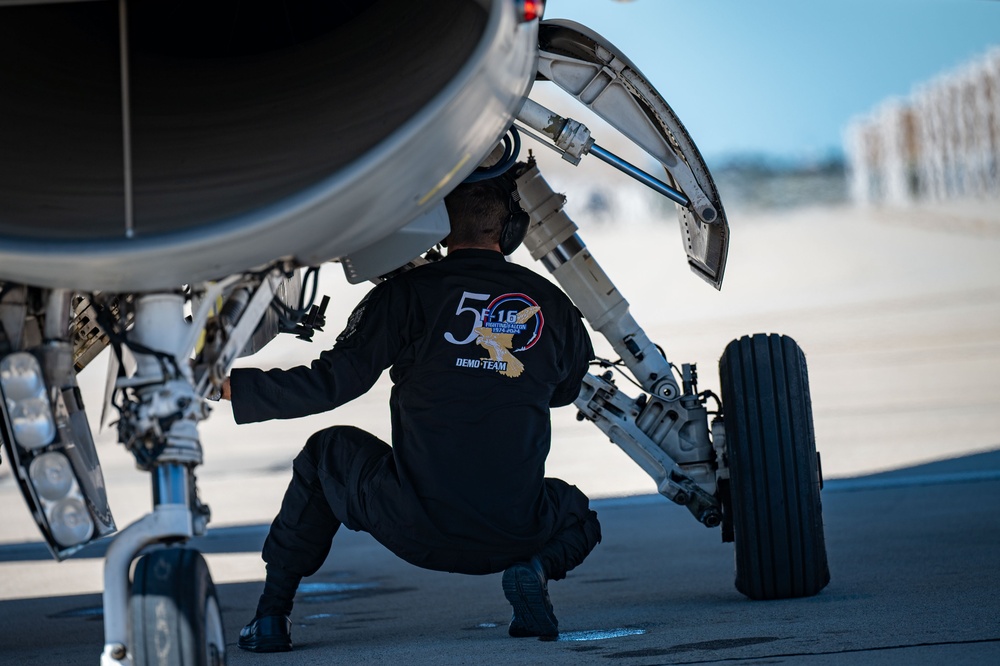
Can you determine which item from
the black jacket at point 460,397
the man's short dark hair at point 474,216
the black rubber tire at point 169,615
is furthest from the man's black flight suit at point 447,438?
the black rubber tire at point 169,615

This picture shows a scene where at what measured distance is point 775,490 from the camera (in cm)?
452

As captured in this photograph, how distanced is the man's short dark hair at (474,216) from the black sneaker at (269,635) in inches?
50.6

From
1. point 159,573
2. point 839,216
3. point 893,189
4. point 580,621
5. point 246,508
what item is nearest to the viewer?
point 159,573

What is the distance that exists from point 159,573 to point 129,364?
69 cm

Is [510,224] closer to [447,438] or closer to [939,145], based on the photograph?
[447,438]

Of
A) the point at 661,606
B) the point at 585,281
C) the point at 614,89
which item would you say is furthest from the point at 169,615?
the point at 585,281

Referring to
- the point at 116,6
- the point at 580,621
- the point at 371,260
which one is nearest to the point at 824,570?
the point at 580,621

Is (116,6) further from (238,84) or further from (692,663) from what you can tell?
(692,663)

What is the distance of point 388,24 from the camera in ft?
12.6

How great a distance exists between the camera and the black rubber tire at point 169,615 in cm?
286

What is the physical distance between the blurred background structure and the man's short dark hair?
209 feet

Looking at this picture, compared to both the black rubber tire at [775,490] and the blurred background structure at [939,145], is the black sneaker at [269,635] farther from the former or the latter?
the blurred background structure at [939,145]

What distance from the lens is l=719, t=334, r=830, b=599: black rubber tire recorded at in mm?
4520

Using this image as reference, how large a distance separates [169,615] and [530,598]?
4.36ft
